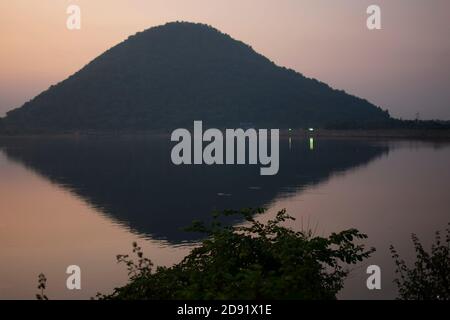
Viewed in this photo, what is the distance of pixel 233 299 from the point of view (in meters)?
7.90

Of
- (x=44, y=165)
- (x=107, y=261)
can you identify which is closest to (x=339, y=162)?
(x=44, y=165)

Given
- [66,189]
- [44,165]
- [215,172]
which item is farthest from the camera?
[44,165]

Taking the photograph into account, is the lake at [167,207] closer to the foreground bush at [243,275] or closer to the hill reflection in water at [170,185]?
the hill reflection in water at [170,185]

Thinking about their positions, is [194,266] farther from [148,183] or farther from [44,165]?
[44,165]

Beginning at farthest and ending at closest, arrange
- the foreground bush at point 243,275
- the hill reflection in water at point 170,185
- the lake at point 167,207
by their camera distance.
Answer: the hill reflection in water at point 170,185
the lake at point 167,207
the foreground bush at point 243,275

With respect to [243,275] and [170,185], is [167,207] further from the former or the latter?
[243,275]

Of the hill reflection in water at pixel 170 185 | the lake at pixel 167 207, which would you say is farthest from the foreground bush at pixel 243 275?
the hill reflection in water at pixel 170 185

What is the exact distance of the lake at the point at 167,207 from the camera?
23.0 m

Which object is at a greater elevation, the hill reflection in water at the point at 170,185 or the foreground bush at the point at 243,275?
the foreground bush at the point at 243,275

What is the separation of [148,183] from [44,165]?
24450 mm

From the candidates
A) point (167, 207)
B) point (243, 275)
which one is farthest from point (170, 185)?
point (243, 275)

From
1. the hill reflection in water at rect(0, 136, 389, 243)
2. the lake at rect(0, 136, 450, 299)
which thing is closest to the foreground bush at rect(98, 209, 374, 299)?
the lake at rect(0, 136, 450, 299)

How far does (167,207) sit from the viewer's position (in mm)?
40656

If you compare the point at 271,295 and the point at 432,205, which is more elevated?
the point at 271,295
